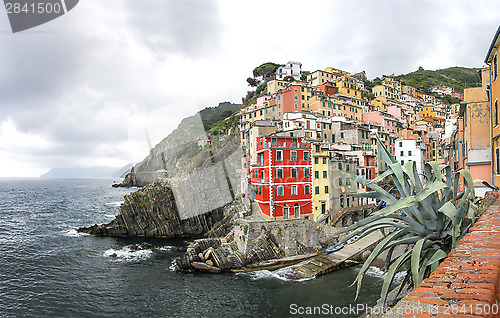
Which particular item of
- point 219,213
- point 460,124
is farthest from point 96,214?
point 460,124

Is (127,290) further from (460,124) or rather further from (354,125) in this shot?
(354,125)

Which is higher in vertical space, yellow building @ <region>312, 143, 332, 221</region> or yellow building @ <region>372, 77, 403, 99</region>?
yellow building @ <region>372, 77, 403, 99</region>

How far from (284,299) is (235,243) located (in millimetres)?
10670

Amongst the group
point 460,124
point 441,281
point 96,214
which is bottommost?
point 96,214

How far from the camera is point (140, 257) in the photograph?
124ft

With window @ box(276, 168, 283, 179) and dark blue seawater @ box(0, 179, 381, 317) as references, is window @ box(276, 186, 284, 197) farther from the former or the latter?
dark blue seawater @ box(0, 179, 381, 317)

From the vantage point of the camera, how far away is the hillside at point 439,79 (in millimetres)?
142225

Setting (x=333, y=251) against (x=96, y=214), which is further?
(x=96, y=214)

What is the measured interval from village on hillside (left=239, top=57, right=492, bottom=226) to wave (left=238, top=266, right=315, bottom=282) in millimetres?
7156

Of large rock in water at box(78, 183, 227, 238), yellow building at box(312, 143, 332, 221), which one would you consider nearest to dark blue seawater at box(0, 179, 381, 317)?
large rock in water at box(78, 183, 227, 238)

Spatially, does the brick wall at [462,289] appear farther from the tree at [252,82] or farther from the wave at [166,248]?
the tree at [252,82]

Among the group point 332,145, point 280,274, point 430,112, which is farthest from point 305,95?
point 430,112

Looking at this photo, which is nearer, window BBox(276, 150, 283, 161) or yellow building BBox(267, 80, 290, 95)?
window BBox(276, 150, 283, 161)

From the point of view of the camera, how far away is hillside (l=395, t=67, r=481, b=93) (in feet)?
467
